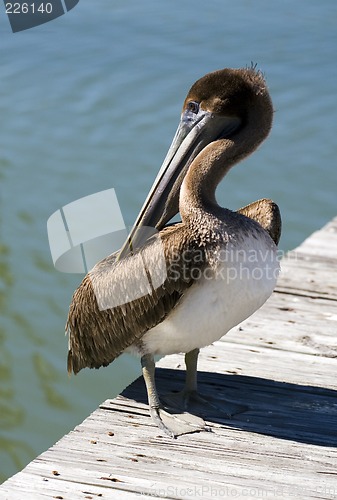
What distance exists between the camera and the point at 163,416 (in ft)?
13.4

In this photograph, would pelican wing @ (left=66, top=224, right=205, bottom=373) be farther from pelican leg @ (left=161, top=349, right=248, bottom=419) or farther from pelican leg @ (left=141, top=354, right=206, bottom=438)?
pelican leg @ (left=161, top=349, right=248, bottom=419)

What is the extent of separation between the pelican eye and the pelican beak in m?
0.01

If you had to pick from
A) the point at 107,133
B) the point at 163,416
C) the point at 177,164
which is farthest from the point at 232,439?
the point at 107,133

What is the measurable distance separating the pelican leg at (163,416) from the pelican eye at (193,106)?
103cm

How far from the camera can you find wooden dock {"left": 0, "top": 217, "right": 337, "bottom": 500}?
11.8ft

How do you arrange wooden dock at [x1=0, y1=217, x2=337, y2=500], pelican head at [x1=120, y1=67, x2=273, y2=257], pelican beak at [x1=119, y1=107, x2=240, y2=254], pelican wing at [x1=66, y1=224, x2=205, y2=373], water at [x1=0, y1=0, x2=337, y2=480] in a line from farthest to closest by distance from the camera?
water at [x1=0, y1=0, x2=337, y2=480]
pelican beak at [x1=119, y1=107, x2=240, y2=254]
pelican head at [x1=120, y1=67, x2=273, y2=257]
pelican wing at [x1=66, y1=224, x2=205, y2=373]
wooden dock at [x1=0, y1=217, x2=337, y2=500]

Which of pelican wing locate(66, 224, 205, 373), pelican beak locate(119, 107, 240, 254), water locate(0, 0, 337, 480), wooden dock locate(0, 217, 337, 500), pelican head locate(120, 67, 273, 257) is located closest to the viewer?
wooden dock locate(0, 217, 337, 500)

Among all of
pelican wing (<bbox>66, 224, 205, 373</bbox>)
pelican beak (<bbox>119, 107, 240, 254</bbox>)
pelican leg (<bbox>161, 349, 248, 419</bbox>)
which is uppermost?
pelican beak (<bbox>119, 107, 240, 254</bbox>)

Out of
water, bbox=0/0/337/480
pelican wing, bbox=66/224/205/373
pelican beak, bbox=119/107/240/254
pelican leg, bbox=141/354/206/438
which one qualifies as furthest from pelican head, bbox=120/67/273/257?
water, bbox=0/0/337/480

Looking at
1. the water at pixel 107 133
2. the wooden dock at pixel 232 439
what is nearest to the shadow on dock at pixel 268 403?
the wooden dock at pixel 232 439

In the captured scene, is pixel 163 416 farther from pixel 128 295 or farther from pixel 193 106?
pixel 193 106

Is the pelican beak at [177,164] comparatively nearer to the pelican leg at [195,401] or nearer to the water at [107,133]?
the pelican leg at [195,401]

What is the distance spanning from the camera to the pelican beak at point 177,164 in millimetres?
4070

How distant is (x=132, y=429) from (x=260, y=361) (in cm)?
91
